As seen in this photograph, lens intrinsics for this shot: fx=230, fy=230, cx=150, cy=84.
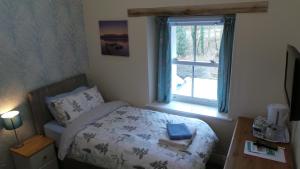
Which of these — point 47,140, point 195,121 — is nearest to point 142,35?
point 195,121

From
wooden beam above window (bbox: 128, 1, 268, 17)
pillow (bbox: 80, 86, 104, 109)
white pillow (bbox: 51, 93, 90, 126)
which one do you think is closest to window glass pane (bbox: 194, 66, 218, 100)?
wooden beam above window (bbox: 128, 1, 268, 17)

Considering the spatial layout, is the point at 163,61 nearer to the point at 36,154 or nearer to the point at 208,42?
the point at 208,42

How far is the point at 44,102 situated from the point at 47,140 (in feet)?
1.49

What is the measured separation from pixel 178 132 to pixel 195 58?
111 centimetres

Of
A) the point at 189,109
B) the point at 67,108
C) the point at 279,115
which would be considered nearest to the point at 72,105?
the point at 67,108

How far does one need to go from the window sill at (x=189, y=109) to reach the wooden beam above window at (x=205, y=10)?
3.77 ft

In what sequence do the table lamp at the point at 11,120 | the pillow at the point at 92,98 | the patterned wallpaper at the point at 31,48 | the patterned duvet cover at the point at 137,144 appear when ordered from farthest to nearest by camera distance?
1. the pillow at the point at 92,98
2. the patterned wallpaper at the point at 31,48
3. the table lamp at the point at 11,120
4. the patterned duvet cover at the point at 137,144

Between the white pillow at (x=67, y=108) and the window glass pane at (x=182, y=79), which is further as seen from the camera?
the window glass pane at (x=182, y=79)

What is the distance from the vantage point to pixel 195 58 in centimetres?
296

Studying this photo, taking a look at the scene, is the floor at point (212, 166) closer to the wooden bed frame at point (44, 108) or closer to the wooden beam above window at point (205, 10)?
the wooden bed frame at point (44, 108)

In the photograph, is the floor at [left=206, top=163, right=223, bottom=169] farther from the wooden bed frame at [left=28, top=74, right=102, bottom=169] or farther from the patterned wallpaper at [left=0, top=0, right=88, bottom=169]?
the patterned wallpaper at [left=0, top=0, right=88, bottom=169]

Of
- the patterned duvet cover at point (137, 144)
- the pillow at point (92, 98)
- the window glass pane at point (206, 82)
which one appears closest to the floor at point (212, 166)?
the patterned duvet cover at point (137, 144)

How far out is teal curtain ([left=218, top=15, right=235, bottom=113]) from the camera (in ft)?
8.30

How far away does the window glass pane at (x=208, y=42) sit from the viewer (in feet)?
9.01
